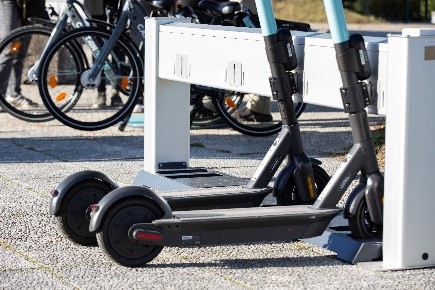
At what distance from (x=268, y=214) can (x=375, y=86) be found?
2.42 feet

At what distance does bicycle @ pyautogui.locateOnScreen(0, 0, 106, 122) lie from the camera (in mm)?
10492

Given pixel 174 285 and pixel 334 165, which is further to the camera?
pixel 334 165


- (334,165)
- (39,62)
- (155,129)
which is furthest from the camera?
(39,62)

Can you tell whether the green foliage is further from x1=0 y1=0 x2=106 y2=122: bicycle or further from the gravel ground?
the gravel ground

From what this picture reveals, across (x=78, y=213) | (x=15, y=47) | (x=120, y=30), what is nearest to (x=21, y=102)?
(x=15, y=47)

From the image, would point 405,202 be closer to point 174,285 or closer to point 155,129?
point 174,285

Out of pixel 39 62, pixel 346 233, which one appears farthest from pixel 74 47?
pixel 346 233

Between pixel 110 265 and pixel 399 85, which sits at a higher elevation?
pixel 399 85

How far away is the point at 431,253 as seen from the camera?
18.2 feet

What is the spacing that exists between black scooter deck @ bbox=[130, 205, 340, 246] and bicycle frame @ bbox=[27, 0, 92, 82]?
489 centimetres

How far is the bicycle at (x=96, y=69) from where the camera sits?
1016 centimetres

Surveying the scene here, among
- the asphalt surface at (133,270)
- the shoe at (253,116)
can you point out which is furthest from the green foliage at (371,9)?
the asphalt surface at (133,270)

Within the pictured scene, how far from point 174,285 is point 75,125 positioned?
5048mm

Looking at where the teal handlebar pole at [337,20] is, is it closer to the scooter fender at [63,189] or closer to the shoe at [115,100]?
the scooter fender at [63,189]
